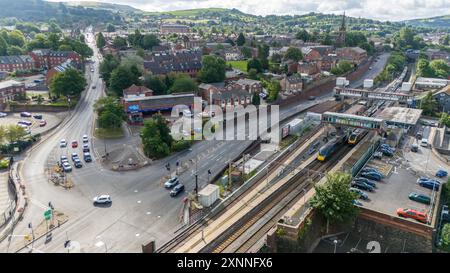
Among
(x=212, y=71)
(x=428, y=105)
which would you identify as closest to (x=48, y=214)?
(x=212, y=71)

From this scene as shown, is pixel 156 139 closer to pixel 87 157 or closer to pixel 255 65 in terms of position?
pixel 87 157

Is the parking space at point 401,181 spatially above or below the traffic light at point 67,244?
above

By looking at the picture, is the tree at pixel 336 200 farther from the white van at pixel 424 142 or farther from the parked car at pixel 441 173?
the white van at pixel 424 142

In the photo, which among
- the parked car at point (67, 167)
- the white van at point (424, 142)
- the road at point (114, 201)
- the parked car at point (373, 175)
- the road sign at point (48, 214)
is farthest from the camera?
the white van at point (424, 142)

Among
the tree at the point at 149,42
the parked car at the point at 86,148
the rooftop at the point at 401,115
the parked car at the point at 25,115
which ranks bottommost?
the parked car at the point at 86,148

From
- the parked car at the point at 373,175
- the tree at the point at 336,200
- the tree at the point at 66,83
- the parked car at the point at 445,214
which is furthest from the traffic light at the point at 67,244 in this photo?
the tree at the point at 66,83

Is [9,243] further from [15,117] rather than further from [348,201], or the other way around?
[15,117]
